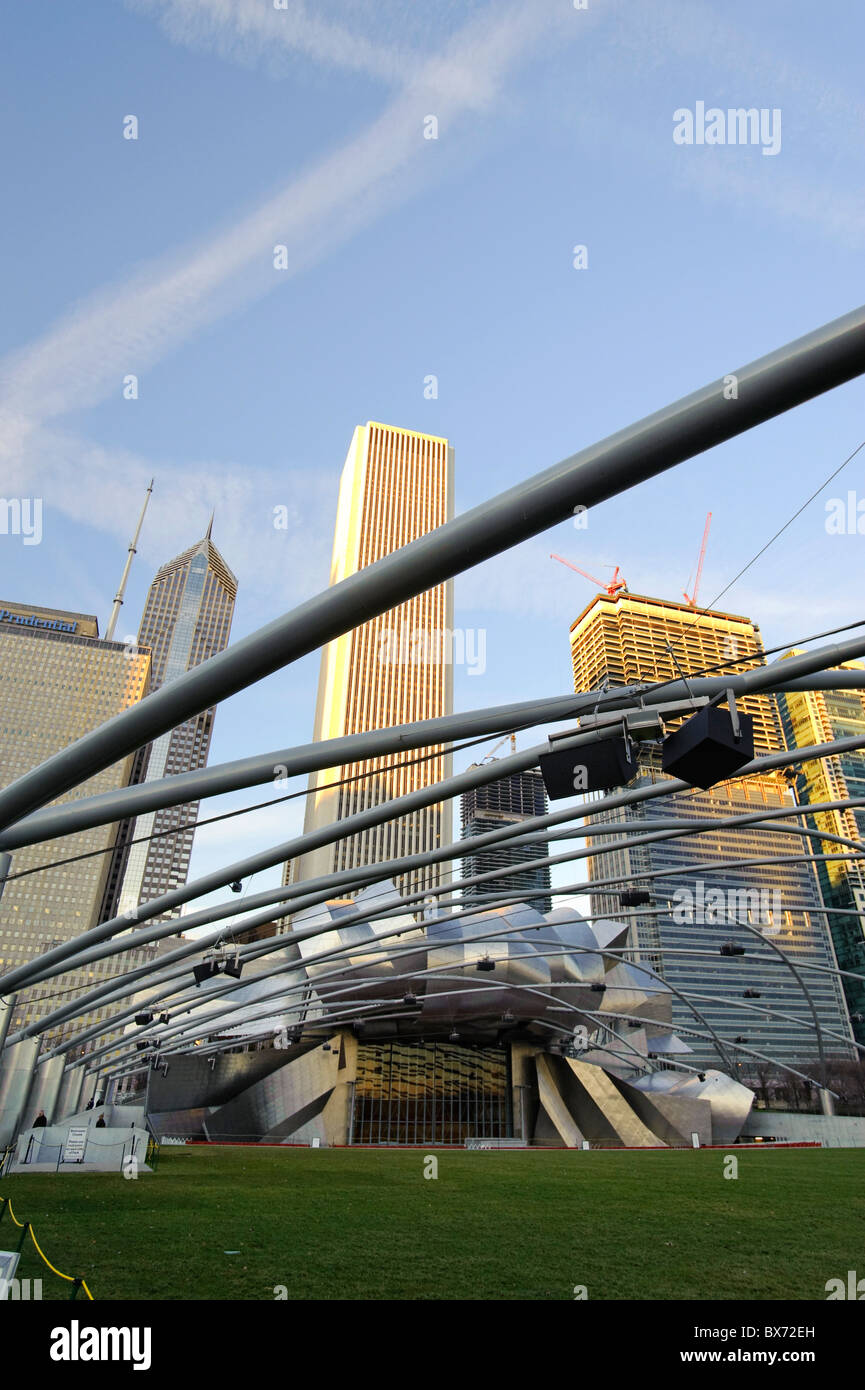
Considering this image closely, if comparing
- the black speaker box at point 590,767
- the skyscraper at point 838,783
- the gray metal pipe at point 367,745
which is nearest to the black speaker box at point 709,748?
the black speaker box at point 590,767

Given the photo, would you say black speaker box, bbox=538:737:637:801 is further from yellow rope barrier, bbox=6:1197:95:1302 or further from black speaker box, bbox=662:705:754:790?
yellow rope barrier, bbox=6:1197:95:1302

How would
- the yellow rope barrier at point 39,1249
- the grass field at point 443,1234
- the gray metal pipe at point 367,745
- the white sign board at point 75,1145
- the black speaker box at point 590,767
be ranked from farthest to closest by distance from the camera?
the white sign board at point 75,1145, the gray metal pipe at point 367,745, the black speaker box at point 590,767, the grass field at point 443,1234, the yellow rope barrier at point 39,1249

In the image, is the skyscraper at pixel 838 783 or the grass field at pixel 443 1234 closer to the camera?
the grass field at pixel 443 1234

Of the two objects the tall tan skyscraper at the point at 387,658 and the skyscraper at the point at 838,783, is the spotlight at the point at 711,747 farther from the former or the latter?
the tall tan skyscraper at the point at 387,658

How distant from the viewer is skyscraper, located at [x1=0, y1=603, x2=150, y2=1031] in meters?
163

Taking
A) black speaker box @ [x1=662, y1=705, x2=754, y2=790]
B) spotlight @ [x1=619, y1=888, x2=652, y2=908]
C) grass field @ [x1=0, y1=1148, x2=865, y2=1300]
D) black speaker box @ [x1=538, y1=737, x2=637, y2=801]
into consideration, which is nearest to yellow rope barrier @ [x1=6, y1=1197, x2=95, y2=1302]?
grass field @ [x1=0, y1=1148, x2=865, y2=1300]

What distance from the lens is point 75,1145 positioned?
25.7 metres

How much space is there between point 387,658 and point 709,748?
160920mm

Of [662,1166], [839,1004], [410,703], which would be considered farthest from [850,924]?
[662,1166]

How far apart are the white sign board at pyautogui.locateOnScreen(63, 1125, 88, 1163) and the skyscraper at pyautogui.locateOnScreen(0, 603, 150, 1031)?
463ft

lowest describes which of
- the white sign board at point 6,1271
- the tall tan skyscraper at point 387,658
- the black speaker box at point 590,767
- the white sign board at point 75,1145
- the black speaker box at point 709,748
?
the white sign board at point 6,1271

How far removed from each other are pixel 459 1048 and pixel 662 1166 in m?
31.2

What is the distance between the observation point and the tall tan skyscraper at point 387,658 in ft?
506

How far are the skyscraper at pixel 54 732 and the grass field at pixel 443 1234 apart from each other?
502ft
